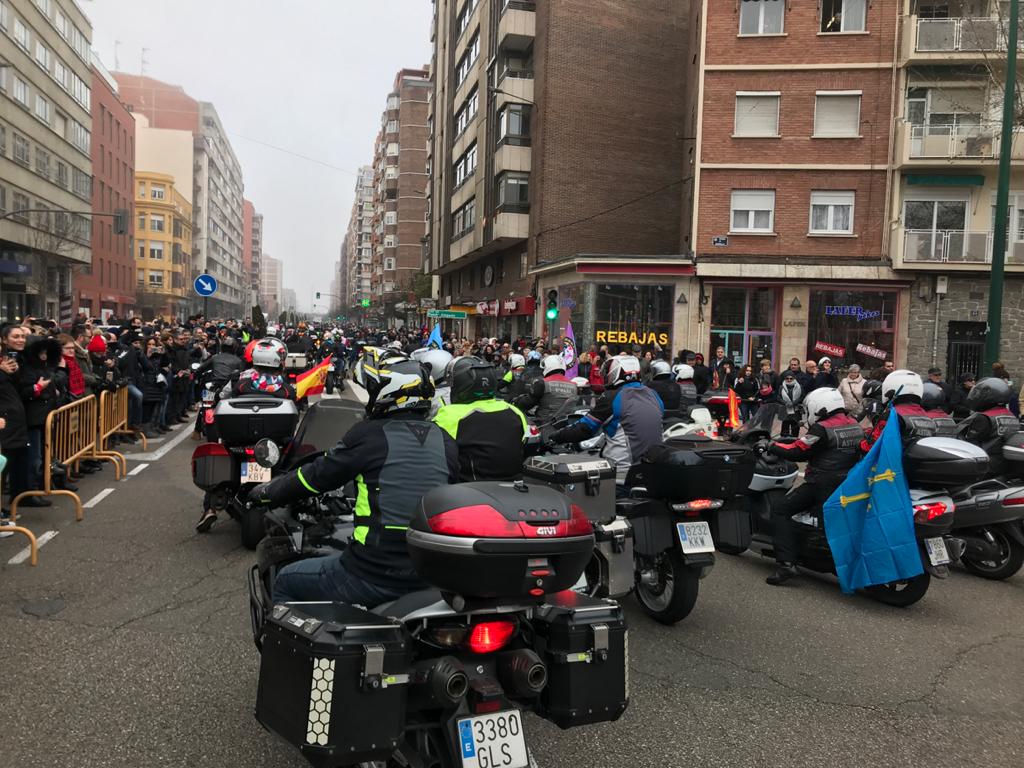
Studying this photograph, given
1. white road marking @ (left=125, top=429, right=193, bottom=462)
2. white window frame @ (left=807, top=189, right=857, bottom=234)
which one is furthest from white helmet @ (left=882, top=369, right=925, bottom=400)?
white window frame @ (left=807, top=189, right=857, bottom=234)

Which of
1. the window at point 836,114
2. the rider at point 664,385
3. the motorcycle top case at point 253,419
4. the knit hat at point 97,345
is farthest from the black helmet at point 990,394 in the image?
the window at point 836,114

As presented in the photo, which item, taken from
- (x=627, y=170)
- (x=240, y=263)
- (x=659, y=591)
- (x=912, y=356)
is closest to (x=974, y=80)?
(x=912, y=356)

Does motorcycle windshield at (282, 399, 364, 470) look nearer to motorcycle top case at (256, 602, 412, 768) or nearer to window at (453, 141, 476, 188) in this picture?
motorcycle top case at (256, 602, 412, 768)

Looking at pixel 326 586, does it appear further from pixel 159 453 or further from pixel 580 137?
pixel 580 137

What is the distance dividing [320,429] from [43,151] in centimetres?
4822

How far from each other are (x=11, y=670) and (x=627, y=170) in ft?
103

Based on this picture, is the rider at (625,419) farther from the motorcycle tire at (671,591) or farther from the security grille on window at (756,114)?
the security grille on window at (756,114)

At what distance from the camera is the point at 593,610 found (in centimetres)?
313

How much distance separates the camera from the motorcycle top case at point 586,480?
5.17m

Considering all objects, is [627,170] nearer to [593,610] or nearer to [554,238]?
[554,238]

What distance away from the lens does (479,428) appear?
497 cm

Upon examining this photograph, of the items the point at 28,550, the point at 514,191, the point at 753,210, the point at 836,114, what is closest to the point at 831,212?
the point at 753,210

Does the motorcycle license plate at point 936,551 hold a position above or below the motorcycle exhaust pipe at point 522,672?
below

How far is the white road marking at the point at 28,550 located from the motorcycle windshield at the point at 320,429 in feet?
7.52
